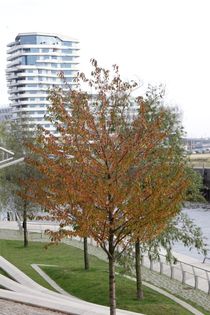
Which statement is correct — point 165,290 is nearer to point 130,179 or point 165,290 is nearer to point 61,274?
point 61,274

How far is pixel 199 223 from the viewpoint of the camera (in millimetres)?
55125

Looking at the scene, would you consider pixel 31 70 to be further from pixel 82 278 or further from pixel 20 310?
pixel 20 310

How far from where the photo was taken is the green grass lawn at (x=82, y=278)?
734 inches

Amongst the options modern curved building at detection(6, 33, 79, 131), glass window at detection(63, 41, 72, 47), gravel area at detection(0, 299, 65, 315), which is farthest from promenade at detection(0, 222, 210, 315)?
glass window at detection(63, 41, 72, 47)

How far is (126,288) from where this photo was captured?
21172 millimetres

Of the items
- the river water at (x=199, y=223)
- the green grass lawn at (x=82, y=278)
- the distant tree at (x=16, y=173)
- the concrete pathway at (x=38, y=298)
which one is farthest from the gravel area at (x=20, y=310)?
the river water at (x=199, y=223)

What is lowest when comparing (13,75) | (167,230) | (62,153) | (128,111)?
(167,230)

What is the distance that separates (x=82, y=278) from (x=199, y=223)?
3401cm

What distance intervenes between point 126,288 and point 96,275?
246 cm

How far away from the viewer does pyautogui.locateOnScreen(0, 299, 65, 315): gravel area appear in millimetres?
14844

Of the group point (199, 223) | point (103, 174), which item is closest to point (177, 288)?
point (103, 174)

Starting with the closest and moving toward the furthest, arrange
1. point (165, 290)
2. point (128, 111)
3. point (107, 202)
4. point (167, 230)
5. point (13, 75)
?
point (107, 202)
point (128, 111)
point (167, 230)
point (165, 290)
point (13, 75)

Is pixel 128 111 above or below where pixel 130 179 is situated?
above

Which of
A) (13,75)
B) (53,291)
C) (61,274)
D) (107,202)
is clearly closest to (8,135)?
(61,274)
